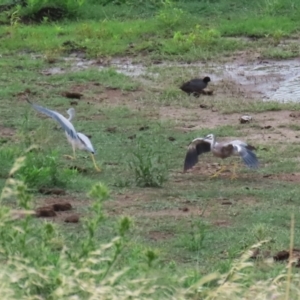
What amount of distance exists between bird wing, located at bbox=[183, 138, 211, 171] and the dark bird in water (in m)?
3.14

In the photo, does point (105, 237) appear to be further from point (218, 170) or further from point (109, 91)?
point (109, 91)

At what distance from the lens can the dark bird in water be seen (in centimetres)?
1107

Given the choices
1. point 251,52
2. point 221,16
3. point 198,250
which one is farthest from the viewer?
point 221,16

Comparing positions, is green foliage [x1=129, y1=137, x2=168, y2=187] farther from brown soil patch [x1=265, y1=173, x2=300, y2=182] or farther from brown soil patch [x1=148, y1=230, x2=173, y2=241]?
brown soil patch [x1=148, y1=230, x2=173, y2=241]

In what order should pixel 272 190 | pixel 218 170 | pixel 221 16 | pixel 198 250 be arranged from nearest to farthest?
pixel 198 250 < pixel 272 190 < pixel 218 170 < pixel 221 16

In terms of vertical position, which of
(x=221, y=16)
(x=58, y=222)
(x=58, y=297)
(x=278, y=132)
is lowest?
(x=221, y=16)

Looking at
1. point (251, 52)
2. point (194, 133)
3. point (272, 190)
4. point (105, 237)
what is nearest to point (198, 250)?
point (105, 237)

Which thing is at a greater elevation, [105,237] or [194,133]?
[105,237]

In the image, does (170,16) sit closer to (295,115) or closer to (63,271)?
(295,115)

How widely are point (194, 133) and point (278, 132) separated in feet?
2.52

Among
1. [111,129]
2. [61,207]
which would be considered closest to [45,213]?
[61,207]

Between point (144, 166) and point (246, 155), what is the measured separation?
32.6 inches

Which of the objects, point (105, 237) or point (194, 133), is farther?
point (194, 133)

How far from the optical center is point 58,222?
6375mm
